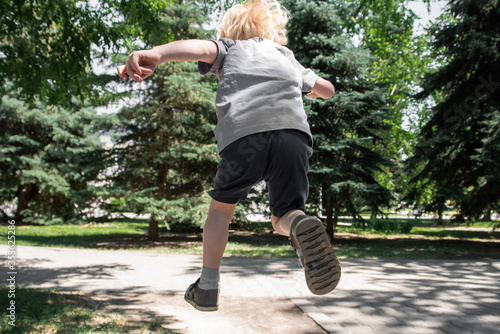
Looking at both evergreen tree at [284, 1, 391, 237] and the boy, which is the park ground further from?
the boy

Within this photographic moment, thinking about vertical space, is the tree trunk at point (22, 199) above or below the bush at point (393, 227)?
above

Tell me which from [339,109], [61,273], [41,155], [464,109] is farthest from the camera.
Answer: [41,155]

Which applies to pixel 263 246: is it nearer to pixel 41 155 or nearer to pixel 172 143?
pixel 172 143

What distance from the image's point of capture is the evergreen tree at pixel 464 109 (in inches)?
499

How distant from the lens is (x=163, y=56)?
168cm

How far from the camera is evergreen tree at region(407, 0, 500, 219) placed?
1268 cm

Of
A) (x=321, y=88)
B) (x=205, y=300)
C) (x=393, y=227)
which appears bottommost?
(x=393, y=227)

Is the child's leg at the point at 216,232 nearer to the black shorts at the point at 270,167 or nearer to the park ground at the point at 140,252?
the black shorts at the point at 270,167

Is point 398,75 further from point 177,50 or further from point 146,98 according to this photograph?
point 177,50

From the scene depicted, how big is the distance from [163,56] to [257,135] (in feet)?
1.70

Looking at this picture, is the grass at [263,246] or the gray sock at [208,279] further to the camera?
the grass at [263,246]

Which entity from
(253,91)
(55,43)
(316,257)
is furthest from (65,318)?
(55,43)

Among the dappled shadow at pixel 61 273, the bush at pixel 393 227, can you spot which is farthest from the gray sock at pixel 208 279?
the bush at pixel 393 227

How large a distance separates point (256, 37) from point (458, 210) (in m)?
14.8
